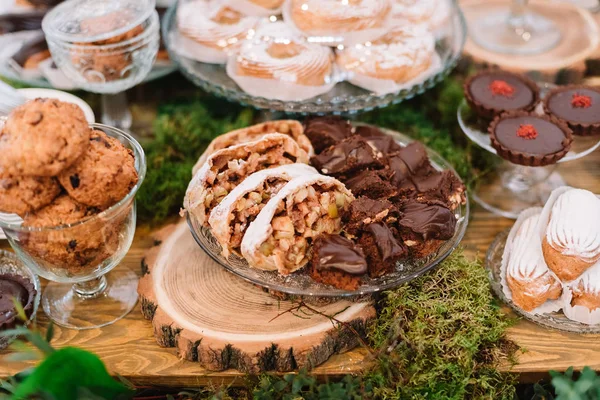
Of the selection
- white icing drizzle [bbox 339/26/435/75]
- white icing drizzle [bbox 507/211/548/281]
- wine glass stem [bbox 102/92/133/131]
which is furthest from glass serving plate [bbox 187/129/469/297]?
wine glass stem [bbox 102/92/133/131]

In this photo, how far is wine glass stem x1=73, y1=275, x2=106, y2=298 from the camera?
2072 mm

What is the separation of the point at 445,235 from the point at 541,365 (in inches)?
19.2

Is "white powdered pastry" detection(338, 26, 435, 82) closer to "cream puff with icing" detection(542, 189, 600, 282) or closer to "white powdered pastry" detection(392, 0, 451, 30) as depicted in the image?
"white powdered pastry" detection(392, 0, 451, 30)

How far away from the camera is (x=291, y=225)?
1780mm

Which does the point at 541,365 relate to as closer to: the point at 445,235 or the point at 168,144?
the point at 445,235

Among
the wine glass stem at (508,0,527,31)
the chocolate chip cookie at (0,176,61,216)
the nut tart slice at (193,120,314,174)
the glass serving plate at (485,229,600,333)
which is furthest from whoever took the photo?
the wine glass stem at (508,0,527,31)

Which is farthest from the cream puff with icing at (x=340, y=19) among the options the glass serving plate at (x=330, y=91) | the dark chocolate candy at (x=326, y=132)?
the dark chocolate candy at (x=326, y=132)

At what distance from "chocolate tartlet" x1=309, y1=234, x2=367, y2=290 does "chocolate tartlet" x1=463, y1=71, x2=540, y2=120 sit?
3.10 ft

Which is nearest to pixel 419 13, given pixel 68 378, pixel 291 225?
pixel 291 225

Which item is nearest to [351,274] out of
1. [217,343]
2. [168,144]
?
[217,343]

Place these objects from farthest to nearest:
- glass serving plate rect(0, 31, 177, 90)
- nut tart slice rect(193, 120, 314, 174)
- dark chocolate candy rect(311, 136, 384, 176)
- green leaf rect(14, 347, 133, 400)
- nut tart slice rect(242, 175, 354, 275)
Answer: glass serving plate rect(0, 31, 177, 90) < nut tart slice rect(193, 120, 314, 174) < dark chocolate candy rect(311, 136, 384, 176) < nut tart slice rect(242, 175, 354, 275) < green leaf rect(14, 347, 133, 400)

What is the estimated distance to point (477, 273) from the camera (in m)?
1.96

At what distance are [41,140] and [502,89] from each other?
1705mm

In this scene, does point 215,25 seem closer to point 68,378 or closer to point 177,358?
point 177,358
